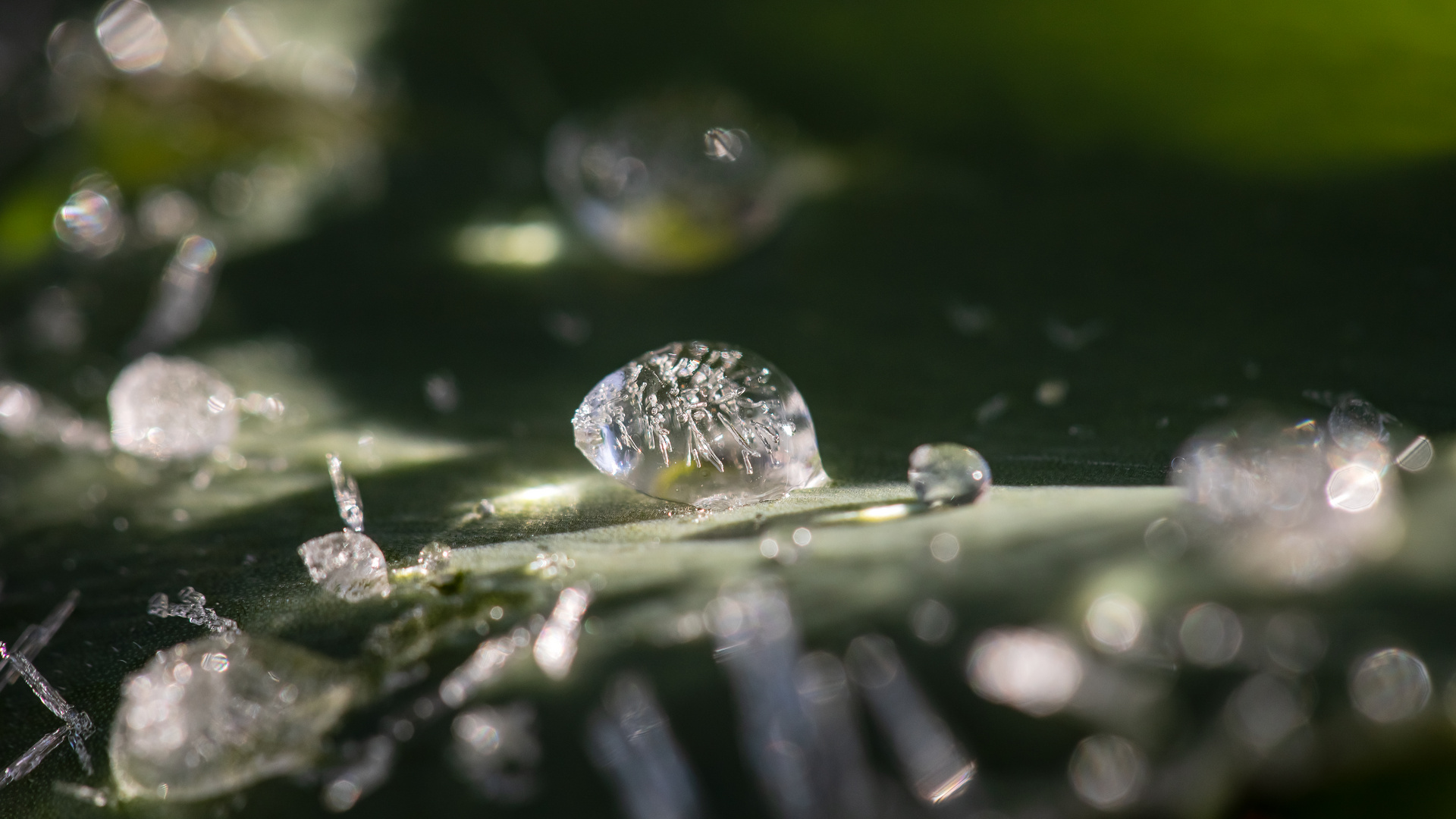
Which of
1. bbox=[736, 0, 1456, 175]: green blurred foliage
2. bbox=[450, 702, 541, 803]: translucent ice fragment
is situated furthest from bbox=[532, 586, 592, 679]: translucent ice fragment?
bbox=[736, 0, 1456, 175]: green blurred foliage

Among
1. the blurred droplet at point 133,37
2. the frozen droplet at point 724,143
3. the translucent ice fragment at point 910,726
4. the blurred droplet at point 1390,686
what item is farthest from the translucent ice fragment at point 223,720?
the blurred droplet at point 133,37

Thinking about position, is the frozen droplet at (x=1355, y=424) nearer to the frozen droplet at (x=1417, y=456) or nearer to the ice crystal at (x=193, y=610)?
the frozen droplet at (x=1417, y=456)

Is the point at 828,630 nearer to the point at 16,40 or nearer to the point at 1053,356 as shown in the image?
the point at 1053,356

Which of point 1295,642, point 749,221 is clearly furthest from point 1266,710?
point 749,221

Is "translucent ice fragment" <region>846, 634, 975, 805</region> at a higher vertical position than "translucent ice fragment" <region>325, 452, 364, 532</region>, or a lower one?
lower

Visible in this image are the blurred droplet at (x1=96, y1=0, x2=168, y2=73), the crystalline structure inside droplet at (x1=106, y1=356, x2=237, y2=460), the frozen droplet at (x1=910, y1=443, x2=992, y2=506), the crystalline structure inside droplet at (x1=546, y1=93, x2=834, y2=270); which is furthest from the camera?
the blurred droplet at (x1=96, y1=0, x2=168, y2=73)

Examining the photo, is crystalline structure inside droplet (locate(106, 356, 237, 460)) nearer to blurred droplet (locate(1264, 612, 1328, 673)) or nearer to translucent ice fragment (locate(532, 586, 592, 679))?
translucent ice fragment (locate(532, 586, 592, 679))

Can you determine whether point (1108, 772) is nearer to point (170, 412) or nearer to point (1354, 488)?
point (1354, 488)
